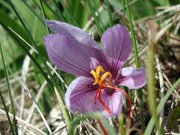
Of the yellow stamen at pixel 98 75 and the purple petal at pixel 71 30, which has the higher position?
the purple petal at pixel 71 30

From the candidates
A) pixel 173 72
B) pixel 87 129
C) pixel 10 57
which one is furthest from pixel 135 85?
pixel 10 57

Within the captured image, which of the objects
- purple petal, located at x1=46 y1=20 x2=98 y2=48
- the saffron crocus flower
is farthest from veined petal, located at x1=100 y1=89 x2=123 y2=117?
purple petal, located at x1=46 y1=20 x2=98 y2=48

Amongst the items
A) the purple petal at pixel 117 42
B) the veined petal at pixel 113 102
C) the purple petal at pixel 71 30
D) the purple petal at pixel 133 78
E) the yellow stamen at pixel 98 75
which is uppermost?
the purple petal at pixel 71 30

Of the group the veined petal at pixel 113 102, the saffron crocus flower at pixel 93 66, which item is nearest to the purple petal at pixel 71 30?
the saffron crocus flower at pixel 93 66

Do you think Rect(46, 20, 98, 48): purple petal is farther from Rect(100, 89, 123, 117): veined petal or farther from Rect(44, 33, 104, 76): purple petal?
Rect(100, 89, 123, 117): veined petal

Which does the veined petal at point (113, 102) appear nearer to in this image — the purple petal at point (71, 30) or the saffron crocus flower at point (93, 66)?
the saffron crocus flower at point (93, 66)

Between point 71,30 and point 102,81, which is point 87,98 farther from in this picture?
point 71,30

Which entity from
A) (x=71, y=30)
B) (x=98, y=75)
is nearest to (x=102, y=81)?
(x=98, y=75)
